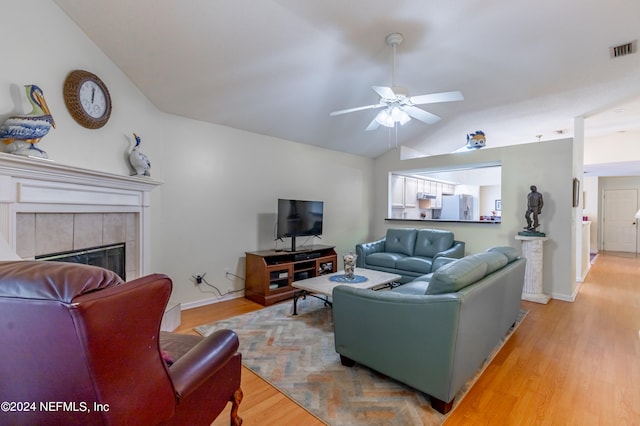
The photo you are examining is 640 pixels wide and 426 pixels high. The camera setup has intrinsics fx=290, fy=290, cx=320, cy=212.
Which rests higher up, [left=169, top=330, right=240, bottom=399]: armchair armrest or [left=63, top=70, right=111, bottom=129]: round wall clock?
[left=63, top=70, right=111, bottom=129]: round wall clock

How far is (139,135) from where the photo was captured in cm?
308

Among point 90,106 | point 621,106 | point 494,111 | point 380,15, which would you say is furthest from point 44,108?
point 621,106

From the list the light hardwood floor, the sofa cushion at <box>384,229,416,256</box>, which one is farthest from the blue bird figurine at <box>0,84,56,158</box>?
the sofa cushion at <box>384,229,416,256</box>

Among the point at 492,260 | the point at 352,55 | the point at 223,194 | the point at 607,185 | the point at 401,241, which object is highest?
the point at 352,55

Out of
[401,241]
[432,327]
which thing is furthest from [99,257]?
[401,241]

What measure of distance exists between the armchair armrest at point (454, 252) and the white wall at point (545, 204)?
0.50 meters

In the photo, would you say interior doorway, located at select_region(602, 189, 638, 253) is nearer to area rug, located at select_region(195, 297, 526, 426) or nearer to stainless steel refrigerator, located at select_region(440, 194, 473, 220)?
stainless steel refrigerator, located at select_region(440, 194, 473, 220)

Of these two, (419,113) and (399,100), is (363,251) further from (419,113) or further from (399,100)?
(399,100)

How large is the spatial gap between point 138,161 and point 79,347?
8.45 ft

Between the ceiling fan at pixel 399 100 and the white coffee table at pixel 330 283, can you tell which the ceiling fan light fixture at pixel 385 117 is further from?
the white coffee table at pixel 330 283

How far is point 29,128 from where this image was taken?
1.78 meters

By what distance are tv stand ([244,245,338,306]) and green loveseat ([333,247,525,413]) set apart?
1743 millimetres

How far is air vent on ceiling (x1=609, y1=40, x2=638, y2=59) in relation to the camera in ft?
9.46

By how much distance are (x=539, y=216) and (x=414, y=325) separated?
11.9ft
